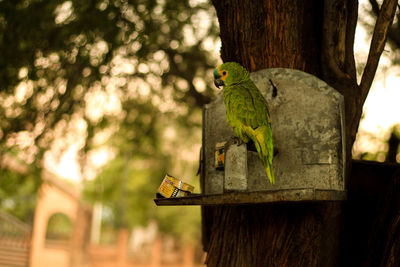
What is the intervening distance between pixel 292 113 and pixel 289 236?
2.55 ft

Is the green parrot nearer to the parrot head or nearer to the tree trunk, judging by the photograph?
the parrot head

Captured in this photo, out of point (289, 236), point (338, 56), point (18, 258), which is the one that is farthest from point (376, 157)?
point (18, 258)

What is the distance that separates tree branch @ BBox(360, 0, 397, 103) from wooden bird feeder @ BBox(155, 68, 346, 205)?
0.61 m

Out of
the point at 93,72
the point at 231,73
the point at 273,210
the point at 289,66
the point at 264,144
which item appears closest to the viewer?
the point at 264,144

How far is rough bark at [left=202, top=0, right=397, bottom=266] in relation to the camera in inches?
103

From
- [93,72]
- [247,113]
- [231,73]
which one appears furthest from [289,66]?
[93,72]

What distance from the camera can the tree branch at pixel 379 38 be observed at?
3.02m

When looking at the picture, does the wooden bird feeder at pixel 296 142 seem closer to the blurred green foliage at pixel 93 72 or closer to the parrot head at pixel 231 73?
the parrot head at pixel 231 73

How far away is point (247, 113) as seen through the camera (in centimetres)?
241

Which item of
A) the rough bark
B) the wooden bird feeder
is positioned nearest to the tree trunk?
the rough bark

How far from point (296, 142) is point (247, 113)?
1.40 feet

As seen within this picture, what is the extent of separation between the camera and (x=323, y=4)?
3031mm

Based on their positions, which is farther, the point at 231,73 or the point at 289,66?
the point at 289,66

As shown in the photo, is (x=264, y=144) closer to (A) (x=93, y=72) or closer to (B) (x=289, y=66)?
(B) (x=289, y=66)
